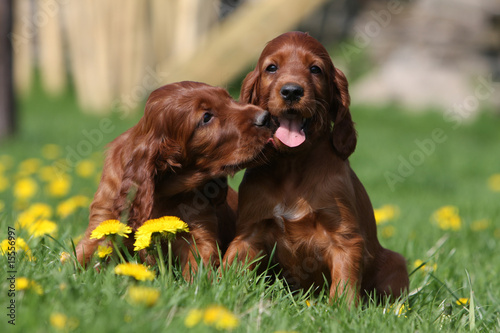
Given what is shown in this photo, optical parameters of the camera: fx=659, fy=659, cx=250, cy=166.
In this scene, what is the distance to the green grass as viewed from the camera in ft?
6.76

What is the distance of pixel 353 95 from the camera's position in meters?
11.2

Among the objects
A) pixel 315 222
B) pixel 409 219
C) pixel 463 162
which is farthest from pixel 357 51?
pixel 315 222

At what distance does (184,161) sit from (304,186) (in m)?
0.55

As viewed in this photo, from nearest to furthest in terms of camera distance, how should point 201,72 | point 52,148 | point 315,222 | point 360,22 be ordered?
point 315,222, point 52,148, point 201,72, point 360,22

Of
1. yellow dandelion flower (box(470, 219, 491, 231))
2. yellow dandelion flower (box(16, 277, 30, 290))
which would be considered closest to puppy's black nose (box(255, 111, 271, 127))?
yellow dandelion flower (box(16, 277, 30, 290))

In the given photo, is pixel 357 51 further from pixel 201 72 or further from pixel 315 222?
pixel 315 222

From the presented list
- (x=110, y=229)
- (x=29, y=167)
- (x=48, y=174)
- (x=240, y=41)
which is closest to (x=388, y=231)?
(x=110, y=229)

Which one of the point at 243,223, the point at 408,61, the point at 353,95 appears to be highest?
the point at 243,223

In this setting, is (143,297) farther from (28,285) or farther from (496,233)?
(496,233)

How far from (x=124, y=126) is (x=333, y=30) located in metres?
6.80

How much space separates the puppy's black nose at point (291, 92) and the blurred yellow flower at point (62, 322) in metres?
1.33

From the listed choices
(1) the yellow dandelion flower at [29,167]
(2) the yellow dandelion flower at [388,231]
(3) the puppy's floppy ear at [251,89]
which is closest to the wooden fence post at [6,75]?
(1) the yellow dandelion flower at [29,167]

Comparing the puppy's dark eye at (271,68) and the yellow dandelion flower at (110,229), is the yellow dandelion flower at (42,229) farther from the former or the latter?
the puppy's dark eye at (271,68)

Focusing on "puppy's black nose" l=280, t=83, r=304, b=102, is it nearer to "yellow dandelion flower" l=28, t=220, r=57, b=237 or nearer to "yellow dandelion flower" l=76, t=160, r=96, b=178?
"yellow dandelion flower" l=28, t=220, r=57, b=237
